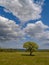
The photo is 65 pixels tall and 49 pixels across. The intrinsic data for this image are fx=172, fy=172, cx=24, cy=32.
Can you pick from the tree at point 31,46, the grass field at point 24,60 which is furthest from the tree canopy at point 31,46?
the grass field at point 24,60

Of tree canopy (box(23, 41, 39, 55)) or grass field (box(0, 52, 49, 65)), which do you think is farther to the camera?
tree canopy (box(23, 41, 39, 55))

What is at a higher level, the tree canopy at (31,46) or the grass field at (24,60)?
the tree canopy at (31,46)

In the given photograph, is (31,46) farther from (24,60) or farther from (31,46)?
(24,60)

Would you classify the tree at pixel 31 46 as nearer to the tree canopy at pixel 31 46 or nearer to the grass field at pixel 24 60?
the tree canopy at pixel 31 46

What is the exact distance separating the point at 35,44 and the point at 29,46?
380 cm

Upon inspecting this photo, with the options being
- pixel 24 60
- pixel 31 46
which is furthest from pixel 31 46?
pixel 24 60

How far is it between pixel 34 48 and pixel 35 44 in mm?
2475

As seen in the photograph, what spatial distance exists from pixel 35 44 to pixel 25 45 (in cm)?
611

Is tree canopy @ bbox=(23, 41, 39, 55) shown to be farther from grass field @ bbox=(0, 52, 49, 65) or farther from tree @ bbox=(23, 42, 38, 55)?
grass field @ bbox=(0, 52, 49, 65)

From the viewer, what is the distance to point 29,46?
10300 cm

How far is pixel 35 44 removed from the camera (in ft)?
338

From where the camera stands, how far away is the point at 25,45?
104062 mm

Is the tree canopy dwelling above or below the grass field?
above

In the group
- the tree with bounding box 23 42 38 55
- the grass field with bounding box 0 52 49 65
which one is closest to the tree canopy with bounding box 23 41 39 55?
the tree with bounding box 23 42 38 55
